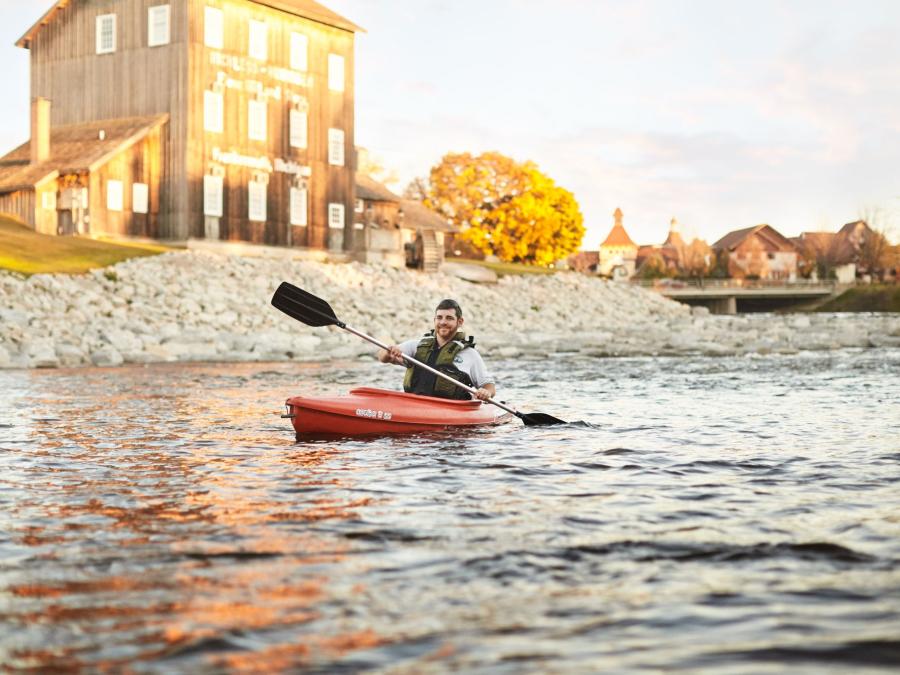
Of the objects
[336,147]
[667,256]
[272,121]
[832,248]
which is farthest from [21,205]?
[667,256]

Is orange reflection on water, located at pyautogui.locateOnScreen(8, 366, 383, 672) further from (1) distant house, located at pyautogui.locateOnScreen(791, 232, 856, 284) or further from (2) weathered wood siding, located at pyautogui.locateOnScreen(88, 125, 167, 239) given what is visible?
(1) distant house, located at pyautogui.locateOnScreen(791, 232, 856, 284)

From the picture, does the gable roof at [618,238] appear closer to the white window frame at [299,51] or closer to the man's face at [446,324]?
the white window frame at [299,51]

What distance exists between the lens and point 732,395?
54.2 feet

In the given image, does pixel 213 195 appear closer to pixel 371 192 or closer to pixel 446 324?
pixel 371 192

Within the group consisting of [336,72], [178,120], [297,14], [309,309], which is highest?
[297,14]

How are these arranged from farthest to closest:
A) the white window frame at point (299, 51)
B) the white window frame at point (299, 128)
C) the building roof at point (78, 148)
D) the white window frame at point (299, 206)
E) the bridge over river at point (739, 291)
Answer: the bridge over river at point (739, 291)
the white window frame at point (299, 206)
the white window frame at point (299, 128)
the white window frame at point (299, 51)
the building roof at point (78, 148)

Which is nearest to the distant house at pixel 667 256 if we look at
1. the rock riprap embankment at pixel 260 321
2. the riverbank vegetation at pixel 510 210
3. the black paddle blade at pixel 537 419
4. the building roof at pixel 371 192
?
the riverbank vegetation at pixel 510 210

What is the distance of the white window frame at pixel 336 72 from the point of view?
43.0 m

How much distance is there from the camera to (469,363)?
1163 cm

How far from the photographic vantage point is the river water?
4.24m

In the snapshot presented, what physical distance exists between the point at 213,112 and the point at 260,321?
11502 mm

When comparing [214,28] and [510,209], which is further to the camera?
[510,209]

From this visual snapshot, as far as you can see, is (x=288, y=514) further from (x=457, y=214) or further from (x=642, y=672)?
(x=457, y=214)

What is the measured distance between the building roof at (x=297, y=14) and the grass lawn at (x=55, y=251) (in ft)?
27.3
